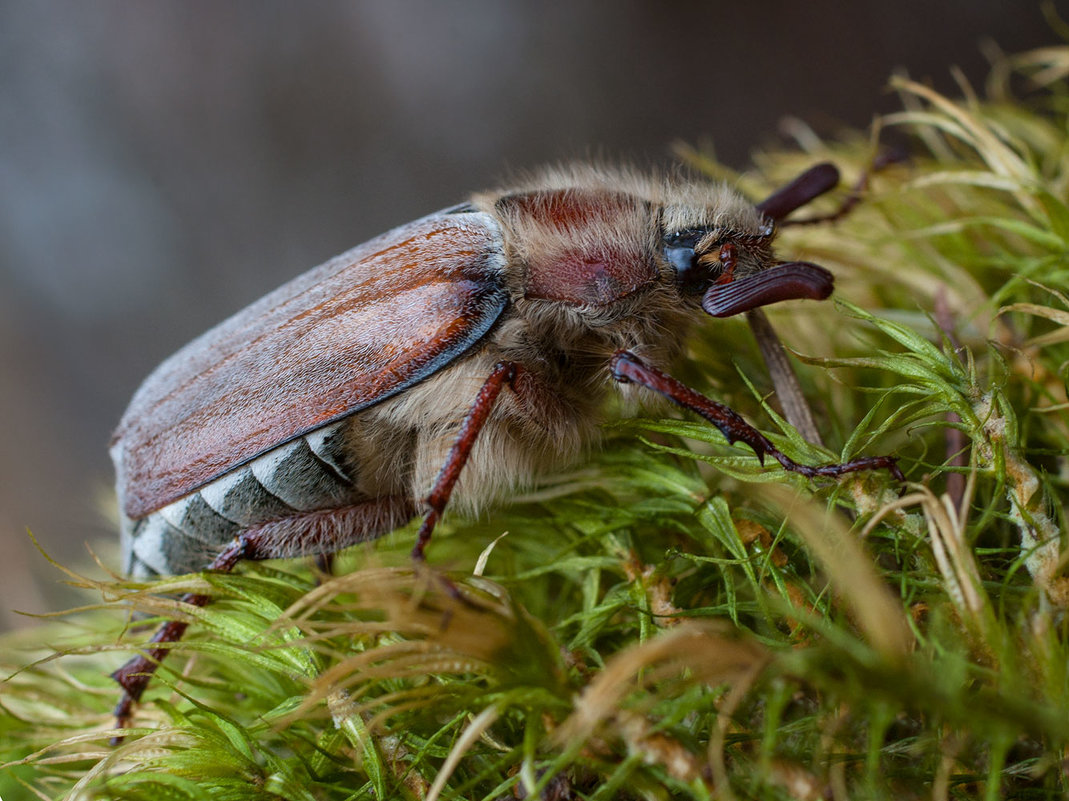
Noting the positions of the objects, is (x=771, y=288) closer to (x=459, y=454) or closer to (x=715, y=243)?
(x=715, y=243)

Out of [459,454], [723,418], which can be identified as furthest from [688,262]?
[459,454]

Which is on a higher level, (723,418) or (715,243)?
(715,243)

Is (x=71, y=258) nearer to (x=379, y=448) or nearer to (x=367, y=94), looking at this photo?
(x=367, y=94)

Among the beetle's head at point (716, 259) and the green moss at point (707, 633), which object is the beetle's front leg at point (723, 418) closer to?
the green moss at point (707, 633)

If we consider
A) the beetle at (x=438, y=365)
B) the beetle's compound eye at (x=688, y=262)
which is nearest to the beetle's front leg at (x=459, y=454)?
the beetle at (x=438, y=365)


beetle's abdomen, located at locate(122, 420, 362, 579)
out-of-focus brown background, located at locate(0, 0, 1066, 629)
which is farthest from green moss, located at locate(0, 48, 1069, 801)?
out-of-focus brown background, located at locate(0, 0, 1066, 629)

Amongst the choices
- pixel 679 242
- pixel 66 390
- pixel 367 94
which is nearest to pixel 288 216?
pixel 367 94
